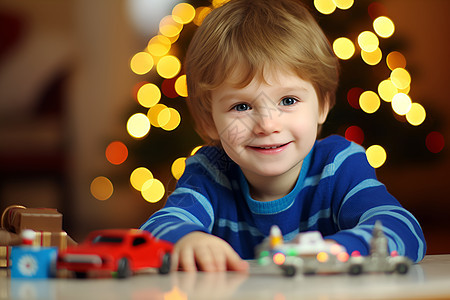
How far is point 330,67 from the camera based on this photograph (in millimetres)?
1167

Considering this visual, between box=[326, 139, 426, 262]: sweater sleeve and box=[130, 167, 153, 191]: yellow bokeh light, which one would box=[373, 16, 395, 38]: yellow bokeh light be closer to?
box=[130, 167, 153, 191]: yellow bokeh light

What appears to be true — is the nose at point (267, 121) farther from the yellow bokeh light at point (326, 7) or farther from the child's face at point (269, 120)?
the yellow bokeh light at point (326, 7)

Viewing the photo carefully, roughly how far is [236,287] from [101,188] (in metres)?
3.68

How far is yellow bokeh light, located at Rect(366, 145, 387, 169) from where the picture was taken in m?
2.87

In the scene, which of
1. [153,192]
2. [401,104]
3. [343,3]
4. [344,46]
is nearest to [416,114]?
[401,104]

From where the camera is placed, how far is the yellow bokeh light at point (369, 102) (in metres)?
2.73

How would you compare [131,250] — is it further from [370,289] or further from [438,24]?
[438,24]

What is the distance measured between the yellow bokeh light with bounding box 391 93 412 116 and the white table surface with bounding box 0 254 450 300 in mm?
2236

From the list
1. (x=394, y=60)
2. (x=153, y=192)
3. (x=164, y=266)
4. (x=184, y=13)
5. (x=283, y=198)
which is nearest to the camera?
(x=164, y=266)

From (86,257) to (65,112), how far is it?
3.77 m

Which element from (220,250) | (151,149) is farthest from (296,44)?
(151,149)

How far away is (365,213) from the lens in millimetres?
929

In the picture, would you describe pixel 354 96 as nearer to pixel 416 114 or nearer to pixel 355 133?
pixel 355 133

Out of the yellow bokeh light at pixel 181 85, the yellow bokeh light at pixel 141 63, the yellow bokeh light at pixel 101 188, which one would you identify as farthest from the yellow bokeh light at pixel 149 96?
the yellow bokeh light at pixel 101 188
